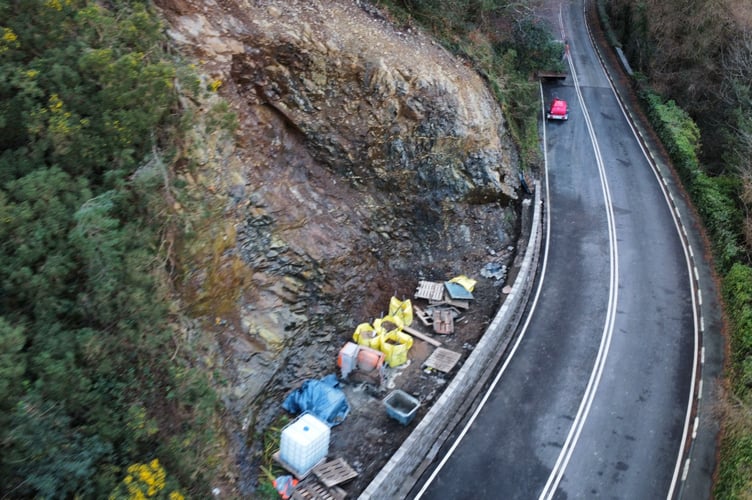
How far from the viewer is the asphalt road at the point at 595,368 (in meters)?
13.7

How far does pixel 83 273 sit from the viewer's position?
941cm

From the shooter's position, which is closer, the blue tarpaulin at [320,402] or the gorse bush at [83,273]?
the gorse bush at [83,273]

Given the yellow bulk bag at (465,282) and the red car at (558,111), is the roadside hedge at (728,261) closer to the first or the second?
the red car at (558,111)

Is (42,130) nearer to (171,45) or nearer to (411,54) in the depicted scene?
(171,45)

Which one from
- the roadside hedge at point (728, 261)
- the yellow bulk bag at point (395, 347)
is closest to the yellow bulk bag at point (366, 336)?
the yellow bulk bag at point (395, 347)

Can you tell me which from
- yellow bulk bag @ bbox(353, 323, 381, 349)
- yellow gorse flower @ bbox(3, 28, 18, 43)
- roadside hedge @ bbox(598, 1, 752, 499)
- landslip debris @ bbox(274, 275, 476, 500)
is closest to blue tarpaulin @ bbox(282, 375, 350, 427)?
landslip debris @ bbox(274, 275, 476, 500)

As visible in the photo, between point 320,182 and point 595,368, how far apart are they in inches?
461

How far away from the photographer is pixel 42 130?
382 inches

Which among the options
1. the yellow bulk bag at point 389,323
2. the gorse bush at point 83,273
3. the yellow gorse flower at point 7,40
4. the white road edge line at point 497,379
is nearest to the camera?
the gorse bush at point 83,273

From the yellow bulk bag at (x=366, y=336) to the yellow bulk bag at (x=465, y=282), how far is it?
463cm

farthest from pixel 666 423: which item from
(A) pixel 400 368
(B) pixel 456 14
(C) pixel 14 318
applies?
(B) pixel 456 14

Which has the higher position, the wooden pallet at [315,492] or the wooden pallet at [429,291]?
the wooden pallet at [429,291]

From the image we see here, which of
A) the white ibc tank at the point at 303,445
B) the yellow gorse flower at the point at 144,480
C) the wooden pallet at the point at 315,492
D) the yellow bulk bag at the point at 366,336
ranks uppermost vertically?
the yellow gorse flower at the point at 144,480

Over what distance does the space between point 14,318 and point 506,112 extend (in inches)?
902
